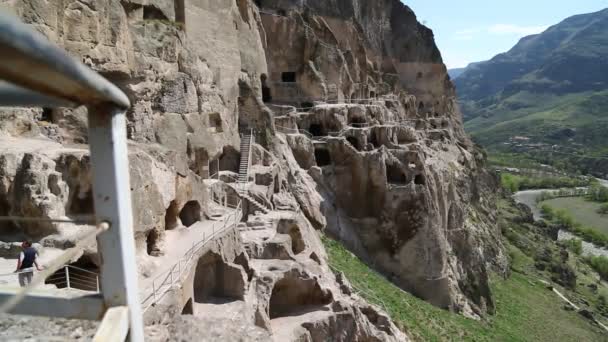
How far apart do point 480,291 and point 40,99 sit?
32.3 m

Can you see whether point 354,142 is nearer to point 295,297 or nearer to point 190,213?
point 295,297

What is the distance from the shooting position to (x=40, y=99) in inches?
93.0

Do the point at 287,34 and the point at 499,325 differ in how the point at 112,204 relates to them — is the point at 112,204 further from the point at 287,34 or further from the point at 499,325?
the point at 287,34

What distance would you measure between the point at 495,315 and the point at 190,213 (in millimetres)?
23415

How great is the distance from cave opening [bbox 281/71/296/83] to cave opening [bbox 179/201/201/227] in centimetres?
2281

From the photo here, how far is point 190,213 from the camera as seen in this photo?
50.1 ft

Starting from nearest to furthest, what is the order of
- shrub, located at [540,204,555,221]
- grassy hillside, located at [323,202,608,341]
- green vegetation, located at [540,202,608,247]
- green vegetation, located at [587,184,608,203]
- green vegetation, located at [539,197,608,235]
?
grassy hillside, located at [323,202,608,341]
green vegetation, located at [540,202,608,247]
green vegetation, located at [539,197,608,235]
shrub, located at [540,204,555,221]
green vegetation, located at [587,184,608,203]

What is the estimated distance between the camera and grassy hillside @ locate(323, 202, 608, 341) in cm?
2100

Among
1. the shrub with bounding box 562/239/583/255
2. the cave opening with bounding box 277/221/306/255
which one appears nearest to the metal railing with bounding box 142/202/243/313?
the cave opening with bounding box 277/221/306/255

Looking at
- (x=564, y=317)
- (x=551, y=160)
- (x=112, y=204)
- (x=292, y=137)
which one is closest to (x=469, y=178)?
(x=564, y=317)

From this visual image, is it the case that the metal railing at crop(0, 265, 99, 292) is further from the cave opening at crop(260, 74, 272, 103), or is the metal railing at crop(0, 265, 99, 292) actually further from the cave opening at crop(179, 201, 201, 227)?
the cave opening at crop(260, 74, 272, 103)

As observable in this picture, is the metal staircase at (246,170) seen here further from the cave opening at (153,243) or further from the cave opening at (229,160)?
the cave opening at (153,243)

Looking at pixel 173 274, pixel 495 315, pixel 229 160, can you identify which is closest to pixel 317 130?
pixel 229 160

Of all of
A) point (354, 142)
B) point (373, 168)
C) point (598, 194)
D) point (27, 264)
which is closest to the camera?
point (27, 264)
